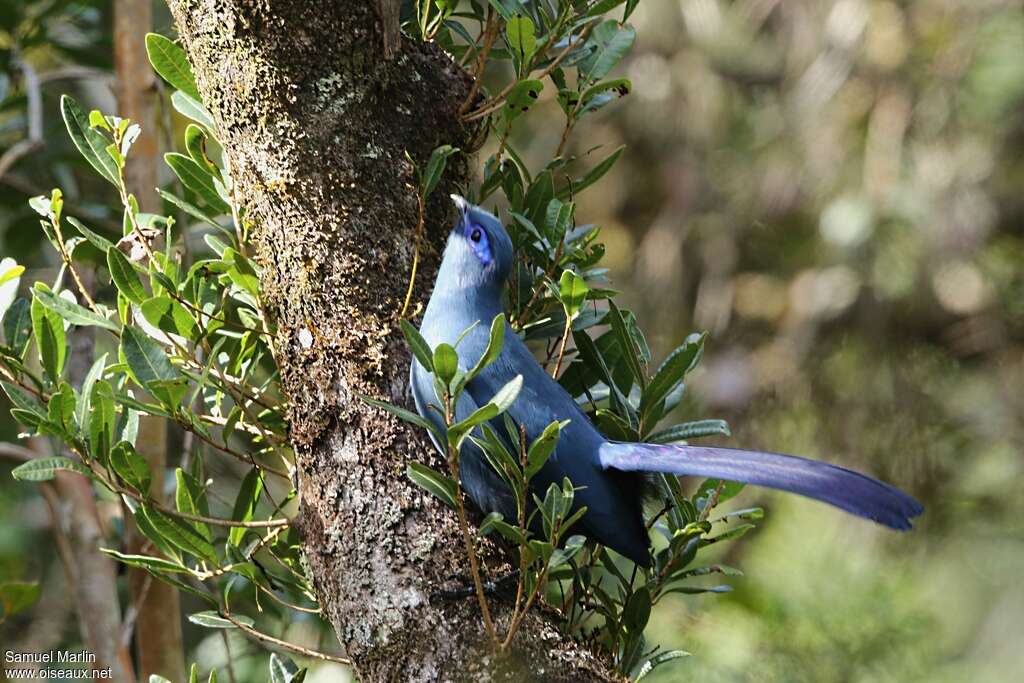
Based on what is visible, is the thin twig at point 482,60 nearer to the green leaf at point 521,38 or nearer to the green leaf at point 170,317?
the green leaf at point 521,38

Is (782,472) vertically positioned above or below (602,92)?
below

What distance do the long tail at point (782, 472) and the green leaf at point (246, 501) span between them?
76cm

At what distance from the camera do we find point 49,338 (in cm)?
207

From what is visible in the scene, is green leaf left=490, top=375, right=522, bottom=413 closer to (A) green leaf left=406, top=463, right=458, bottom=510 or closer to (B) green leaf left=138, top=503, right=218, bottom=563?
(A) green leaf left=406, top=463, right=458, bottom=510

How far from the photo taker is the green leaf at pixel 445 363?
1.71 meters

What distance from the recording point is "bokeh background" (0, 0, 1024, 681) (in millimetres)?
5363

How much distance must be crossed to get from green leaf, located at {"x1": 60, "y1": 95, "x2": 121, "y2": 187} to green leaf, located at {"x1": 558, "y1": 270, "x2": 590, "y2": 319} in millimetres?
947

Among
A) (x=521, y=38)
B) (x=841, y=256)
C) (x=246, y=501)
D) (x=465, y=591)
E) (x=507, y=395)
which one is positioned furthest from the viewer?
(x=841, y=256)

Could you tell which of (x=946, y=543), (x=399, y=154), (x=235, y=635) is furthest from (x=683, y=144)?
(x=399, y=154)

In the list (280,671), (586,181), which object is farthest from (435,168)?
(280,671)

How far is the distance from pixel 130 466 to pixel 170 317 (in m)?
0.30

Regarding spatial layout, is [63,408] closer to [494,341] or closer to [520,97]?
[494,341]

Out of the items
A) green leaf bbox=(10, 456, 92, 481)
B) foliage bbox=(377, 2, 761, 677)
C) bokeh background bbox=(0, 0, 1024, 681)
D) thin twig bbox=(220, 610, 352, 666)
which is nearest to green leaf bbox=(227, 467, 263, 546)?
thin twig bbox=(220, 610, 352, 666)

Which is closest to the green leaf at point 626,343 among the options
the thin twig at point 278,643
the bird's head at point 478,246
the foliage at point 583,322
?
the foliage at point 583,322
